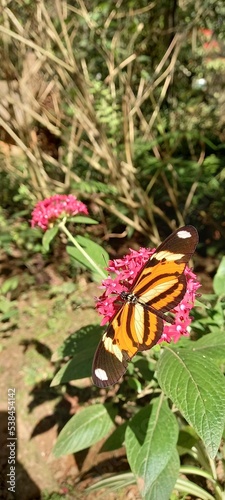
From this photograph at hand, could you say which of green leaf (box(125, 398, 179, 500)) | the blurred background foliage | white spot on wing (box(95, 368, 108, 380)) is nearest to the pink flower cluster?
white spot on wing (box(95, 368, 108, 380))

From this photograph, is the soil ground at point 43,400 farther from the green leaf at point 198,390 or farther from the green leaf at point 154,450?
the green leaf at point 198,390

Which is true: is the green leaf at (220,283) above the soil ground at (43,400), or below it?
above

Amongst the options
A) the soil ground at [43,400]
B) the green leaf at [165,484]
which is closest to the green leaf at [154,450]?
the green leaf at [165,484]

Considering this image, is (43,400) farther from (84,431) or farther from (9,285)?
(9,285)

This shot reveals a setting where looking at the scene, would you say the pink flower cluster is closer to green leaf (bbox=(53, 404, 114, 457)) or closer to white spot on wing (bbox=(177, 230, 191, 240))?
white spot on wing (bbox=(177, 230, 191, 240))

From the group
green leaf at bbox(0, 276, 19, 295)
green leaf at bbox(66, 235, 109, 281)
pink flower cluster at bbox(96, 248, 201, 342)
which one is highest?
green leaf at bbox(0, 276, 19, 295)
